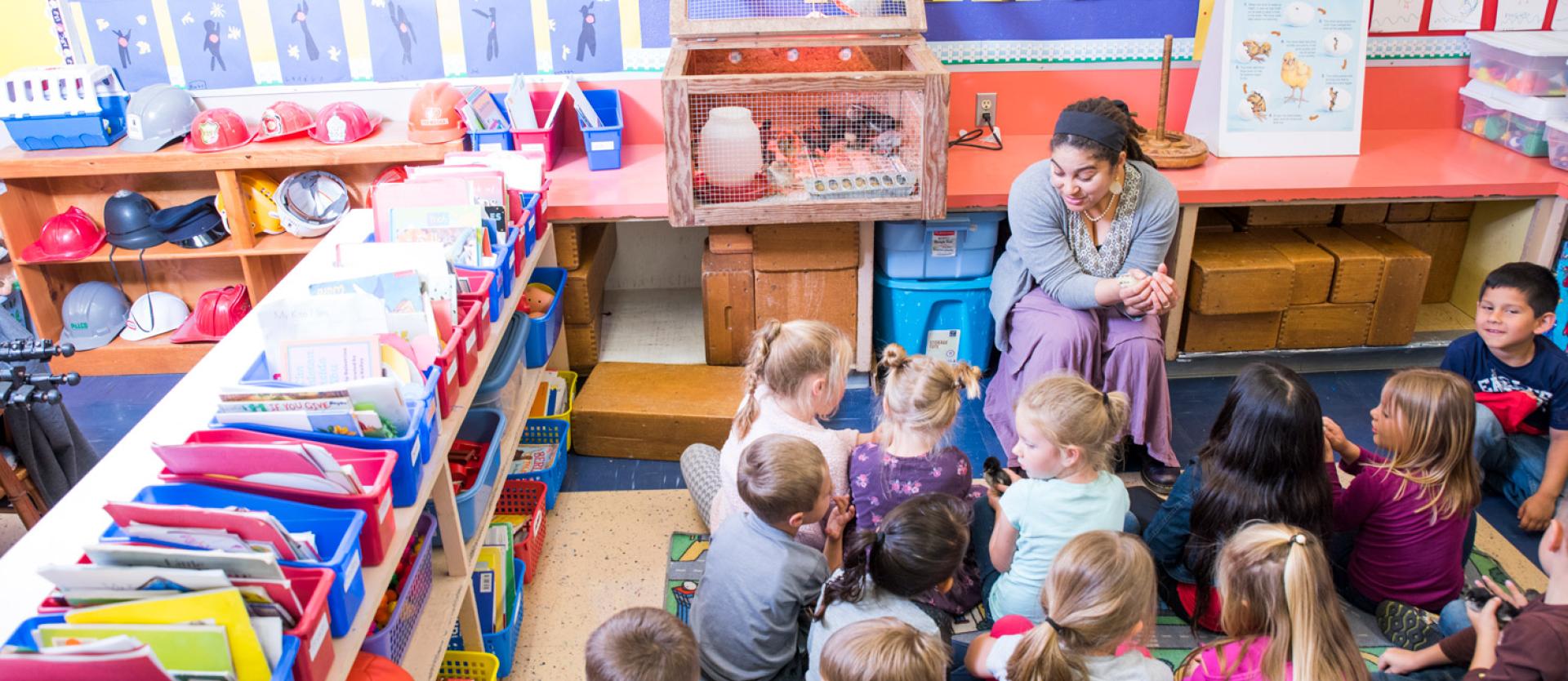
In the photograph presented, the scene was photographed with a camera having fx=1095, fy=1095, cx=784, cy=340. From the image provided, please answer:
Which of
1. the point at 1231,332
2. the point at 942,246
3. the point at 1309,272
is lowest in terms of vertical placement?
the point at 1231,332

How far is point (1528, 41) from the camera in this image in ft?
12.4

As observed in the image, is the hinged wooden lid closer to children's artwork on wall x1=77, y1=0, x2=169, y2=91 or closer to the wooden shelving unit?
the wooden shelving unit

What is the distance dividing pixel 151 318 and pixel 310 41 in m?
1.18

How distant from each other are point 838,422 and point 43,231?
2913mm

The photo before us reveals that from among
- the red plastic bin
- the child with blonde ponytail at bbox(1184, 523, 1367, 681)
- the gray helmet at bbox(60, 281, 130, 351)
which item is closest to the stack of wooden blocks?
the child with blonde ponytail at bbox(1184, 523, 1367, 681)

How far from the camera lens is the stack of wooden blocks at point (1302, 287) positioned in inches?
144

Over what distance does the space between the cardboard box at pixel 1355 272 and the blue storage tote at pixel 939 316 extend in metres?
1.18

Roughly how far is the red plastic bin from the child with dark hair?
2850 millimetres

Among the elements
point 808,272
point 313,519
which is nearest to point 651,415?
point 808,272

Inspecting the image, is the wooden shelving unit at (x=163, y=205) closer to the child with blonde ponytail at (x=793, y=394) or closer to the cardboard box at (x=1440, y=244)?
the child with blonde ponytail at (x=793, y=394)

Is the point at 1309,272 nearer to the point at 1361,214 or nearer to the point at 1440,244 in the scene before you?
the point at 1361,214

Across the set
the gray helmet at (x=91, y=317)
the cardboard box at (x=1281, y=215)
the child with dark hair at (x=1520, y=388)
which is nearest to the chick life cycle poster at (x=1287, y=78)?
the cardboard box at (x=1281, y=215)

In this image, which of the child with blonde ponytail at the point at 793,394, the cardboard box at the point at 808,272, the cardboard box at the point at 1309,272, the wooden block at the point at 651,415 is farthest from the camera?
the cardboard box at the point at 1309,272

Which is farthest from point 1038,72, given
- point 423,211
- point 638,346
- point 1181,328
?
point 423,211
